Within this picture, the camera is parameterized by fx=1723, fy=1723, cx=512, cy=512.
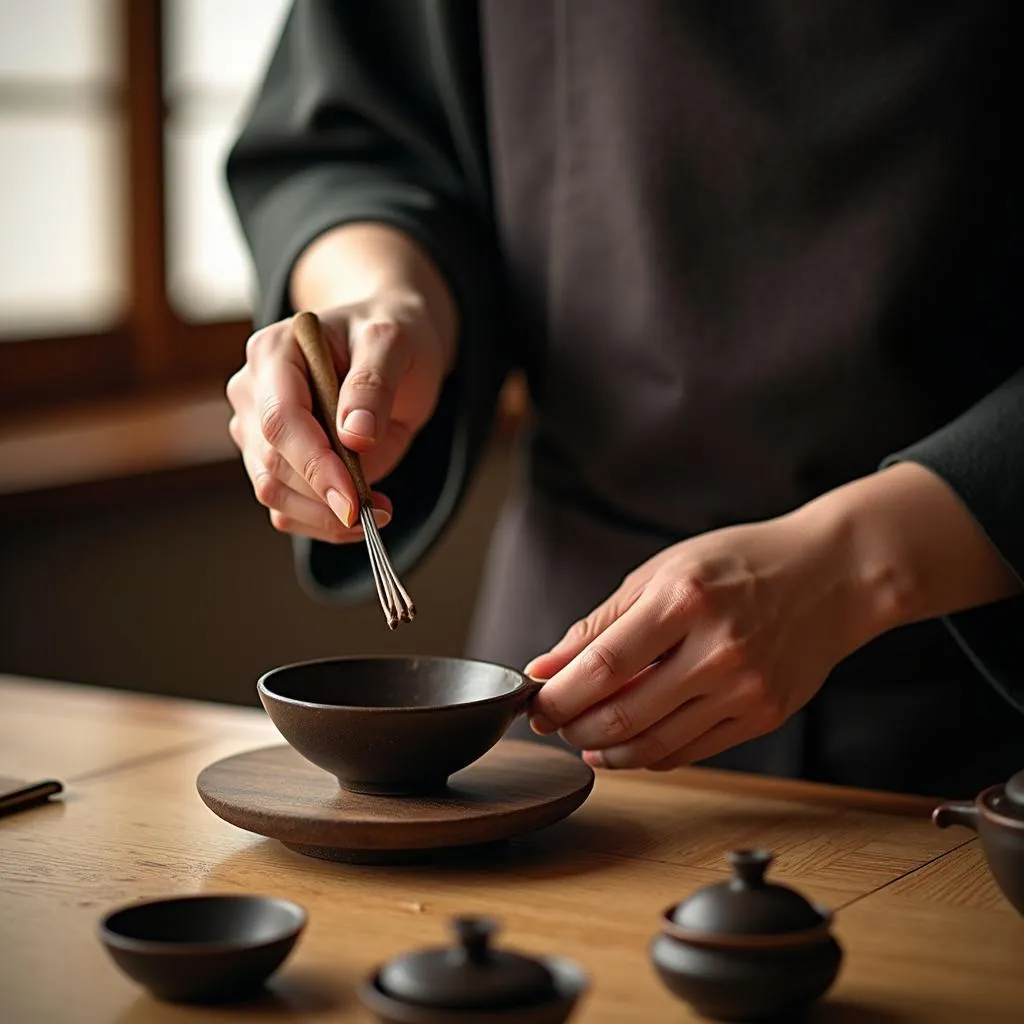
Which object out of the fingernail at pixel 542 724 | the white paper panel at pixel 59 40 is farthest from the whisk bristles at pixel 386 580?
the white paper panel at pixel 59 40

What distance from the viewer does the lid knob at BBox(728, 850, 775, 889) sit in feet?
2.64

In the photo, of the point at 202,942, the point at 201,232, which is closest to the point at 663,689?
the point at 202,942

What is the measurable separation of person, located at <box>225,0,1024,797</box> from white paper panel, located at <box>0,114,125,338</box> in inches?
53.1

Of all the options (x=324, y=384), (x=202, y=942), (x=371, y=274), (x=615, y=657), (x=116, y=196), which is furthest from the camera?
(x=116, y=196)

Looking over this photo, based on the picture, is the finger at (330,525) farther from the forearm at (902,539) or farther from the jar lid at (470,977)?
the jar lid at (470,977)

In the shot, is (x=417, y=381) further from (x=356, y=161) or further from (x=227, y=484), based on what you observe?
(x=227, y=484)

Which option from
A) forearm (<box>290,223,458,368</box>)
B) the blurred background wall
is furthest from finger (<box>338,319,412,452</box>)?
the blurred background wall

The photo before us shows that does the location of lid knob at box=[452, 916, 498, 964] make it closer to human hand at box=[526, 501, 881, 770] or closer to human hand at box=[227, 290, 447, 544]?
human hand at box=[526, 501, 881, 770]

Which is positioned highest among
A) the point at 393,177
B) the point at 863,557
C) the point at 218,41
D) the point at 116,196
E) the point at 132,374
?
the point at 218,41

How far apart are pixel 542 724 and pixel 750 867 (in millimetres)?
337

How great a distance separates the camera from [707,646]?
113cm

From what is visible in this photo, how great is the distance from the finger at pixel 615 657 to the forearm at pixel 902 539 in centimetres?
14

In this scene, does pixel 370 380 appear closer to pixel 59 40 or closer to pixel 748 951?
pixel 748 951

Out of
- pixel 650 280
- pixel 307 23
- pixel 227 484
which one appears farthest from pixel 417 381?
pixel 227 484
